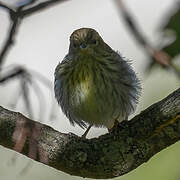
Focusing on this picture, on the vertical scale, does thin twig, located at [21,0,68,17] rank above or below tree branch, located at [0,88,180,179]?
above

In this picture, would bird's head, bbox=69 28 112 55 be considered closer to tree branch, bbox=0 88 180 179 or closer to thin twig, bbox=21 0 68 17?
tree branch, bbox=0 88 180 179

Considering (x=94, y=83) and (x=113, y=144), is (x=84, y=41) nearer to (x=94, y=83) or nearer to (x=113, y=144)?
(x=94, y=83)

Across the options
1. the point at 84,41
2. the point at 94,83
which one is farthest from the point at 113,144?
the point at 84,41

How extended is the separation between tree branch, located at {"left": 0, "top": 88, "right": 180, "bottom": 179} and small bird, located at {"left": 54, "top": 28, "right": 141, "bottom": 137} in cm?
112

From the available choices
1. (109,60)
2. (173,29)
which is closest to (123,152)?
(173,29)

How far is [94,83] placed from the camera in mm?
3729

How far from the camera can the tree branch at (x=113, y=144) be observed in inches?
94.2

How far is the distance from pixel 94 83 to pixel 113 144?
1.24 m

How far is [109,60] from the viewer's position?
3912 mm

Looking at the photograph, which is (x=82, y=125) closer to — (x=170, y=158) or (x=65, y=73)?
(x=65, y=73)

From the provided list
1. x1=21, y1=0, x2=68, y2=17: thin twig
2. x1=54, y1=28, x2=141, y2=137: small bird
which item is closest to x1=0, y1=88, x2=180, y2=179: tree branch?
x1=54, y1=28, x2=141, y2=137: small bird

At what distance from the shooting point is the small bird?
12.1 feet

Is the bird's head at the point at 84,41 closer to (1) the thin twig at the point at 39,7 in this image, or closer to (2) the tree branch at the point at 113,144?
(2) the tree branch at the point at 113,144

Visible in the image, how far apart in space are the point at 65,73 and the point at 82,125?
52cm
